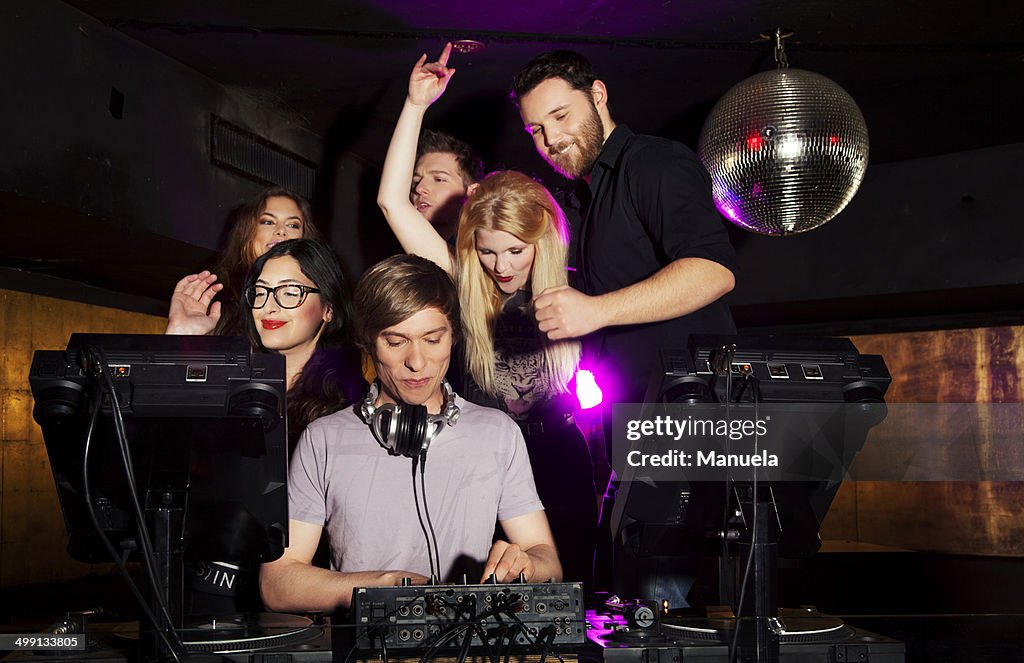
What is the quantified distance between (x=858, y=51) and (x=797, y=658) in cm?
336

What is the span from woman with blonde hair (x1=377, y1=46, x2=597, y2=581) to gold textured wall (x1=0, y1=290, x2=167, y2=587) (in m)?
3.49

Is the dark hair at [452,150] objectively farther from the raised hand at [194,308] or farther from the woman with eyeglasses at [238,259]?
the raised hand at [194,308]

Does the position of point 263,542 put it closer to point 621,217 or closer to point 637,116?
point 621,217

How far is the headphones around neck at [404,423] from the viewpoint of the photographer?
1.91 meters

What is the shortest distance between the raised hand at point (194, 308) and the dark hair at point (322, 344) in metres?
0.33

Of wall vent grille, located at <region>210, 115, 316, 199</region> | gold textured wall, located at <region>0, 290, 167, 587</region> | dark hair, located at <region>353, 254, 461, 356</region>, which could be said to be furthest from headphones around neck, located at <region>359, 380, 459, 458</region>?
gold textured wall, located at <region>0, 290, 167, 587</region>

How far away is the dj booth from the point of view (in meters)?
1.27

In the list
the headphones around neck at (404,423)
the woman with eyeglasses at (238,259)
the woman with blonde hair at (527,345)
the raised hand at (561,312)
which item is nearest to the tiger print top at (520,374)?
the woman with blonde hair at (527,345)

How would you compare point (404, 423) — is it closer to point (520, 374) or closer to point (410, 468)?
point (410, 468)

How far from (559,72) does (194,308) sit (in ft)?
4.05

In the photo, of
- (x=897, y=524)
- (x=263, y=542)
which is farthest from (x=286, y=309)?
(x=897, y=524)

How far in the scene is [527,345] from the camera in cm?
257

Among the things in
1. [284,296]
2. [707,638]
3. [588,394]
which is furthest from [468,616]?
[284,296]

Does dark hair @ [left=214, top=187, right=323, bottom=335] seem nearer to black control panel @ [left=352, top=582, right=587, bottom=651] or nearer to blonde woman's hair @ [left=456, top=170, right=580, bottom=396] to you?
blonde woman's hair @ [left=456, top=170, right=580, bottom=396]
